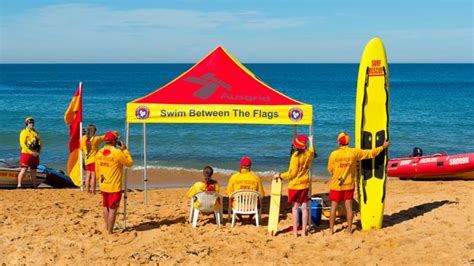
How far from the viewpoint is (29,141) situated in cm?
1298

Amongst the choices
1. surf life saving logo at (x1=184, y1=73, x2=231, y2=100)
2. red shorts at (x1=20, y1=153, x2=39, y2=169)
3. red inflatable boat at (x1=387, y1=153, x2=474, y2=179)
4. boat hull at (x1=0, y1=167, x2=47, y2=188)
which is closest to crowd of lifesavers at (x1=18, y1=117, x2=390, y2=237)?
surf life saving logo at (x1=184, y1=73, x2=231, y2=100)

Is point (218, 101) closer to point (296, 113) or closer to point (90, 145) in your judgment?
point (296, 113)

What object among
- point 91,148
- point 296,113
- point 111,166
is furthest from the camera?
point 91,148

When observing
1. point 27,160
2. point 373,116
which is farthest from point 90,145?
point 373,116

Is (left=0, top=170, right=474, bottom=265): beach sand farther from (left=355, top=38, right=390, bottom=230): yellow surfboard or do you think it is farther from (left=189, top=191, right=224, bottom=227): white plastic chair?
(left=355, top=38, right=390, bottom=230): yellow surfboard

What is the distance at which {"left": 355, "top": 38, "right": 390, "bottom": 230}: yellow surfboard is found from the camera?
953 centimetres

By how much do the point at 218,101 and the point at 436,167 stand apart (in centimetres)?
819

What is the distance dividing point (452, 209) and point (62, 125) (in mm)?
26528

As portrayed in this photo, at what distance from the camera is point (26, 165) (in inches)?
523

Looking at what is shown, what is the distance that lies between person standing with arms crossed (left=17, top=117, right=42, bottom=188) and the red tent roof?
388 centimetres

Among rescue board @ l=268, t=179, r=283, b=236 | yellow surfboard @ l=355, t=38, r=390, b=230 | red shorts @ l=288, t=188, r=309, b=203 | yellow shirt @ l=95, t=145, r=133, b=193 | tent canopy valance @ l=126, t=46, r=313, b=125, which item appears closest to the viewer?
yellow shirt @ l=95, t=145, r=133, b=193

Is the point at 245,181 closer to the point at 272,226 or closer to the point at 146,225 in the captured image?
the point at 272,226

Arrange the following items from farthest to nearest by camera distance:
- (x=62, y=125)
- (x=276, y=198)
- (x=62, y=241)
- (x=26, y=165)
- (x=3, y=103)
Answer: (x=3, y=103)
(x=62, y=125)
(x=26, y=165)
(x=276, y=198)
(x=62, y=241)

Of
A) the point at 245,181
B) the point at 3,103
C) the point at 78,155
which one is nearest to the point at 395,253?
the point at 245,181
